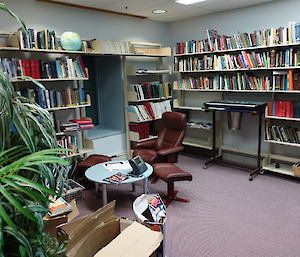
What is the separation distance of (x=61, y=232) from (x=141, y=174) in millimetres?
1228

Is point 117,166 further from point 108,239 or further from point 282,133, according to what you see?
point 282,133

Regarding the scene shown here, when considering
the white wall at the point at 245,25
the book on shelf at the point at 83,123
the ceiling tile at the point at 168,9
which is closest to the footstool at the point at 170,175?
the book on shelf at the point at 83,123

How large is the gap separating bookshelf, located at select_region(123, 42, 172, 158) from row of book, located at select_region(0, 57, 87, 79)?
1.01m

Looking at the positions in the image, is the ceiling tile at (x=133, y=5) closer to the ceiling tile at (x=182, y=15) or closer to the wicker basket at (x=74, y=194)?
the ceiling tile at (x=182, y=15)

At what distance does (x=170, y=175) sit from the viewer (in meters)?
3.16

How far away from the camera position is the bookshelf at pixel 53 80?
11.0ft

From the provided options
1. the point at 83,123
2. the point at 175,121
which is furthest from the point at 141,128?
the point at 83,123

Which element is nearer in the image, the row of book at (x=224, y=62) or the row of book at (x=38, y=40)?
the row of book at (x=38, y=40)

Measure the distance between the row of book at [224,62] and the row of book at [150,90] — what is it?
0.48 meters

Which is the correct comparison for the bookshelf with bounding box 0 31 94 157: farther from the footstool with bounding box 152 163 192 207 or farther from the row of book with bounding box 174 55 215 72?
the row of book with bounding box 174 55 215 72

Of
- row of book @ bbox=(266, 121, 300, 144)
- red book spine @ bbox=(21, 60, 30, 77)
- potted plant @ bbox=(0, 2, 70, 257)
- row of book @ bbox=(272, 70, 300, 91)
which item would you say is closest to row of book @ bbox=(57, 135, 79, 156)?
red book spine @ bbox=(21, 60, 30, 77)

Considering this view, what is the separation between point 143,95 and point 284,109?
228cm

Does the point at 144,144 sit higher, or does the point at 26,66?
the point at 26,66

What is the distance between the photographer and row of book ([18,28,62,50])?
130 inches
